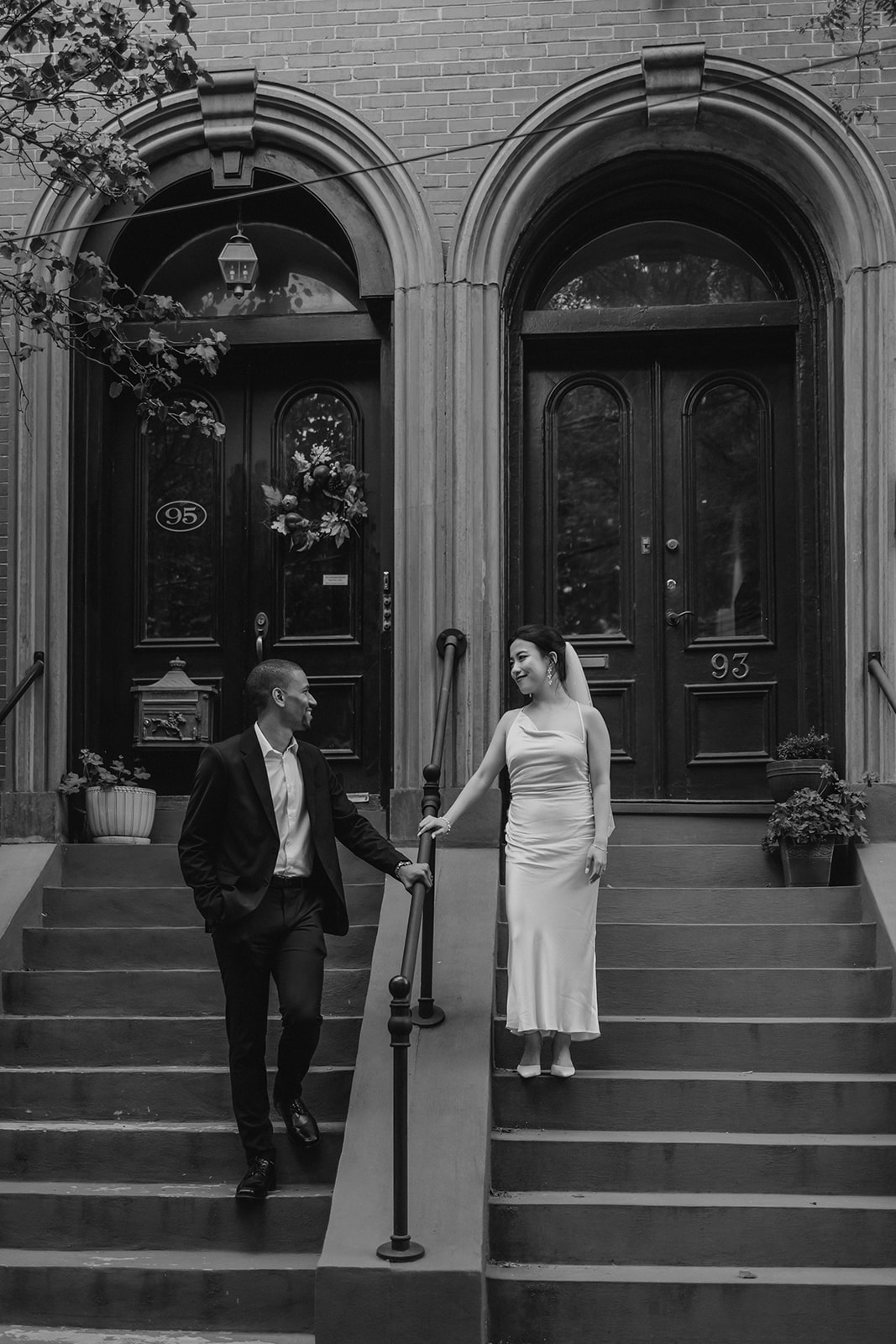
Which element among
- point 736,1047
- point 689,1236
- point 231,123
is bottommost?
point 689,1236

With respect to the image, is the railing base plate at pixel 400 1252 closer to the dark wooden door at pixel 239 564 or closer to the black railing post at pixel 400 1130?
the black railing post at pixel 400 1130

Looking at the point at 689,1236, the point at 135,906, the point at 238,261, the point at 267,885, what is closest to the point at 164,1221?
the point at 267,885

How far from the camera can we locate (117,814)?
8.51 metres

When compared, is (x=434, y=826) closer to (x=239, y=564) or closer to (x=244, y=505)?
(x=239, y=564)

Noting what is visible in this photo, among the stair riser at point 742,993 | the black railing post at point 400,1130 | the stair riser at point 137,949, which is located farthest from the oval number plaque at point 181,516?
the black railing post at point 400,1130

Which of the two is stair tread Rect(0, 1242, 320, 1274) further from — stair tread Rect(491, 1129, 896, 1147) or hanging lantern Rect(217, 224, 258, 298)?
hanging lantern Rect(217, 224, 258, 298)

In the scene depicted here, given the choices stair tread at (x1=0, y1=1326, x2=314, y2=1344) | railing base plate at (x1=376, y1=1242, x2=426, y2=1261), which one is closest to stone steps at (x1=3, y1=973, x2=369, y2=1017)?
stair tread at (x1=0, y1=1326, x2=314, y2=1344)

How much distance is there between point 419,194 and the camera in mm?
8750

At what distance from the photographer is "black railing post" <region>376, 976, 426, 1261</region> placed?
520 cm

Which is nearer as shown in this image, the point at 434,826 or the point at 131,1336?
the point at 131,1336

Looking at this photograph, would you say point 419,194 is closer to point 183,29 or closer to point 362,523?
point 362,523

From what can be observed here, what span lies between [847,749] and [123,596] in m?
4.22

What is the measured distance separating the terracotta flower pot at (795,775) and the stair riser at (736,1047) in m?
1.73

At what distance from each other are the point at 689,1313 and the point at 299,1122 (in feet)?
5.13
